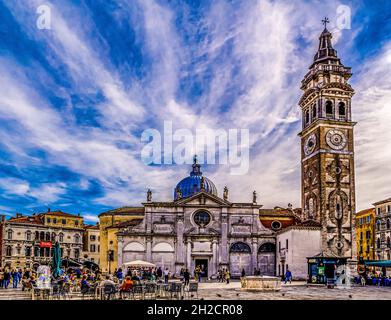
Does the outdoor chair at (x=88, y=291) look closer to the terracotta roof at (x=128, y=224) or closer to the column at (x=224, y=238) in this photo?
the column at (x=224, y=238)

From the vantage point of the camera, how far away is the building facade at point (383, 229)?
7106 centimetres

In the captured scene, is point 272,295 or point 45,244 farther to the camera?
point 45,244

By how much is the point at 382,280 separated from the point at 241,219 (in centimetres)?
1529

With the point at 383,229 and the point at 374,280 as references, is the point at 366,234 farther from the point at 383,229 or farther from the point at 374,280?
the point at 374,280

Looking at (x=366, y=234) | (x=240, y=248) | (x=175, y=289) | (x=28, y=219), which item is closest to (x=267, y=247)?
(x=240, y=248)

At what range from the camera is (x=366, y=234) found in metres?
79.1

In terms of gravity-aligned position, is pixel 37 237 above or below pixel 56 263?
above

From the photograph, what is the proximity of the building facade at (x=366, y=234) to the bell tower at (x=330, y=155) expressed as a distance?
1103 inches

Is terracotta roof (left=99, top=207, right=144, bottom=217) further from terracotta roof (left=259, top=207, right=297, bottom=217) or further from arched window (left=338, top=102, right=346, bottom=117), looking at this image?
arched window (left=338, top=102, right=346, bottom=117)

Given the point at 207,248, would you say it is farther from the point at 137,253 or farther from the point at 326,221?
the point at 326,221

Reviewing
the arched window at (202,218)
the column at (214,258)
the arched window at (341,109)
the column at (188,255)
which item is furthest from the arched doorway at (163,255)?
the arched window at (341,109)

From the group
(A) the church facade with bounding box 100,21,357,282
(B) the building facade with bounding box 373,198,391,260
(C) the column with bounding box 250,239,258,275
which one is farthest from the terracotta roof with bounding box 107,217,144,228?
(B) the building facade with bounding box 373,198,391,260

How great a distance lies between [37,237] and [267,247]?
3808 cm
